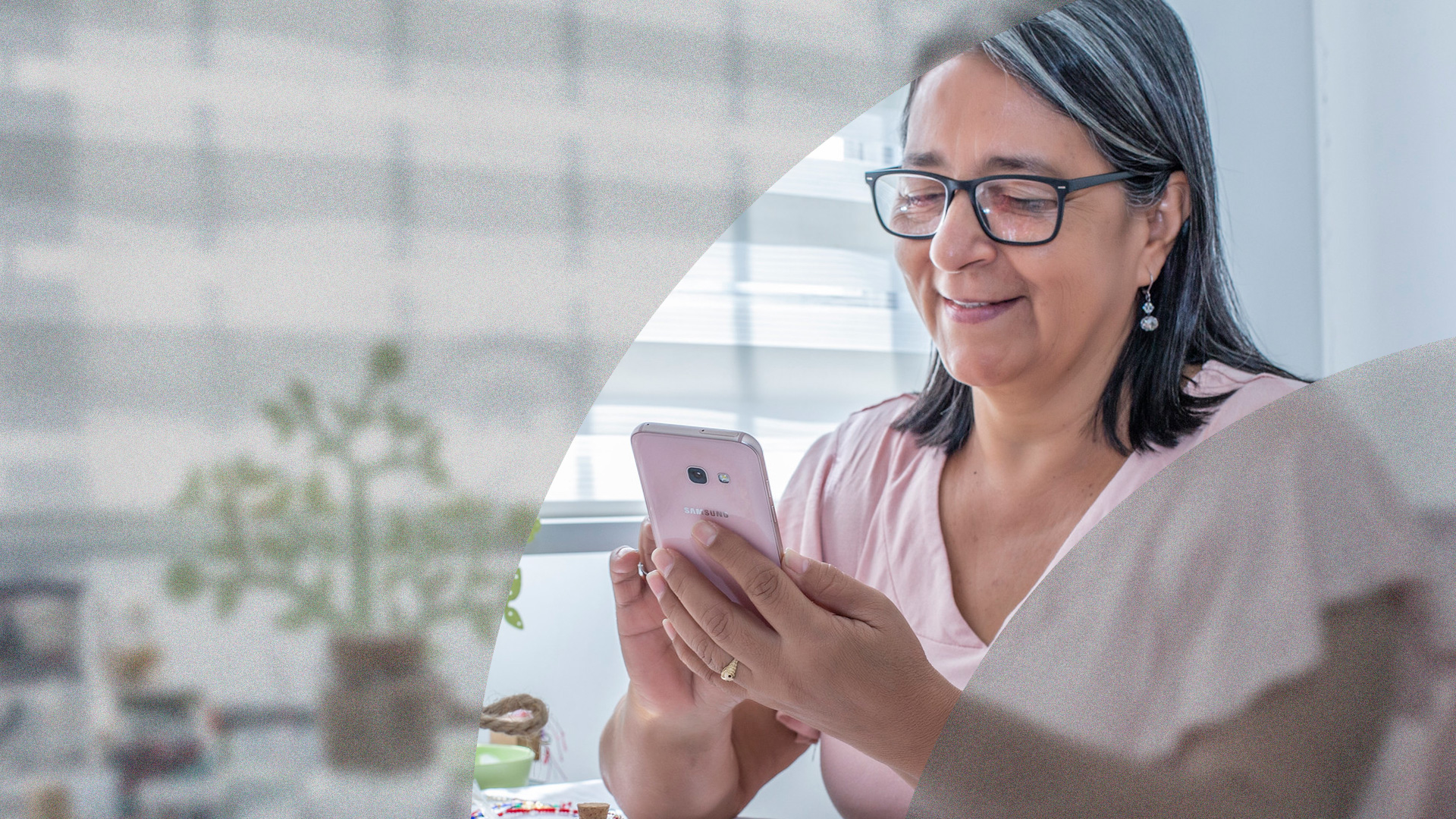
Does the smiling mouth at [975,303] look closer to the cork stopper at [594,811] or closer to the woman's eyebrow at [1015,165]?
the woman's eyebrow at [1015,165]

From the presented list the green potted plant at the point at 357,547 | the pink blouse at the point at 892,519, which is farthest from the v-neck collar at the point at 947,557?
the green potted plant at the point at 357,547

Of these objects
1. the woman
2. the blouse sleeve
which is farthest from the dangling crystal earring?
the blouse sleeve

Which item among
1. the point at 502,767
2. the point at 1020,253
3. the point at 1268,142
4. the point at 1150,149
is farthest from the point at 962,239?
the point at 502,767

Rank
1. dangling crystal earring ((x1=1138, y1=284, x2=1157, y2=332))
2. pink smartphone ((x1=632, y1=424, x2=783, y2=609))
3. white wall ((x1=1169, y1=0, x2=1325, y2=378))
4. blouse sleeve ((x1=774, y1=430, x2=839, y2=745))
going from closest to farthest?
pink smartphone ((x1=632, y1=424, x2=783, y2=609)), white wall ((x1=1169, y1=0, x2=1325, y2=378)), dangling crystal earring ((x1=1138, y1=284, x2=1157, y2=332)), blouse sleeve ((x1=774, y1=430, x2=839, y2=745))

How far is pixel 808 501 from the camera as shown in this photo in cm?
115

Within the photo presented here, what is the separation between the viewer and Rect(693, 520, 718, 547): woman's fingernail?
637mm

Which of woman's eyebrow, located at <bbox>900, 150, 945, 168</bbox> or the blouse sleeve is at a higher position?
woman's eyebrow, located at <bbox>900, 150, 945, 168</bbox>

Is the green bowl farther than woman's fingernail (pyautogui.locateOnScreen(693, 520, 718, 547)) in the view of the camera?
Yes

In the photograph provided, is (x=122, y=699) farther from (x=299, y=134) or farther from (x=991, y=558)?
(x=991, y=558)

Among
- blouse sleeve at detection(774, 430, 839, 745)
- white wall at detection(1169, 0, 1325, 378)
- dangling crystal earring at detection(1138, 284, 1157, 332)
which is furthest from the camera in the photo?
blouse sleeve at detection(774, 430, 839, 745)

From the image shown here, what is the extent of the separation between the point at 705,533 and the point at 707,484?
0.03 metres

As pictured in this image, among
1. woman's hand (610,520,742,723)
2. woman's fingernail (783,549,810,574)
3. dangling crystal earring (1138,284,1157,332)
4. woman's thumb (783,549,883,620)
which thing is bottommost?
woman's hand (610,520,742,723)

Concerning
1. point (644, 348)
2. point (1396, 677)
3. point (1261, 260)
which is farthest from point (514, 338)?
point (644, 348)
